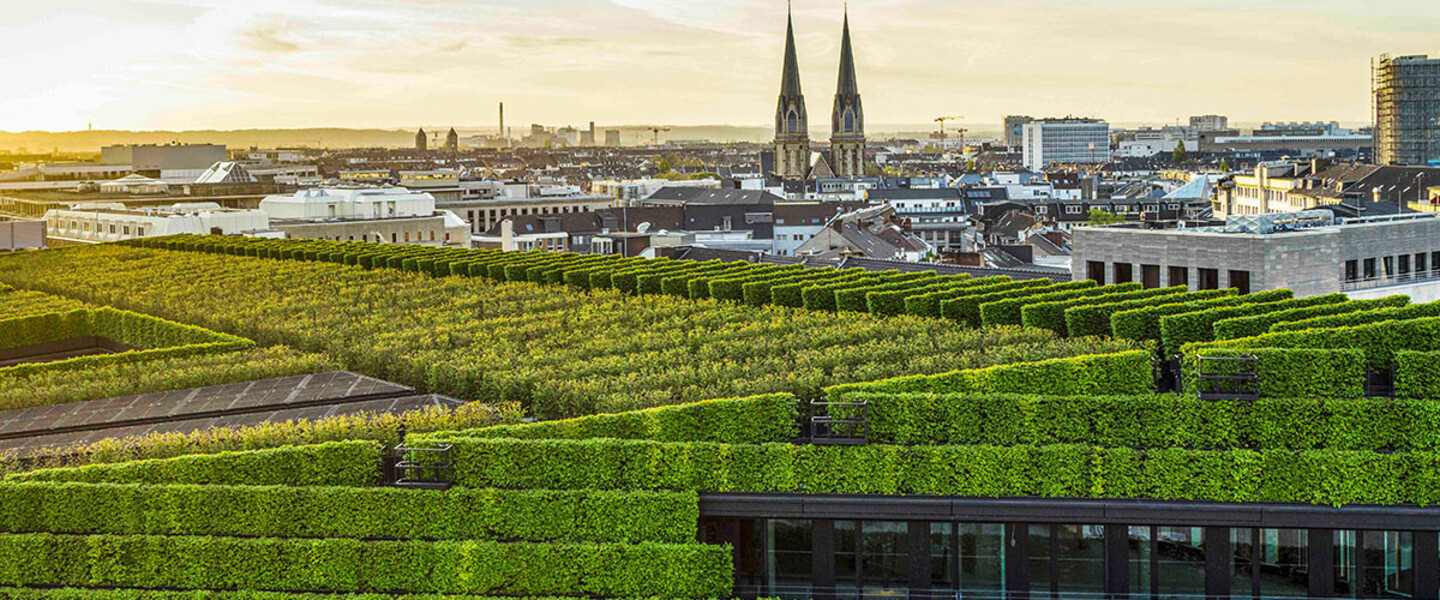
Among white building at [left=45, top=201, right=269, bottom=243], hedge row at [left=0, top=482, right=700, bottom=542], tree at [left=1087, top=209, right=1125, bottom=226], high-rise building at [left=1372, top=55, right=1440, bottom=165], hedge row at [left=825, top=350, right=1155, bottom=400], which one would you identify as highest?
high-rise building at [left=1372, top=55, right=1440, bottom=165]

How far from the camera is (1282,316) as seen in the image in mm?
31625

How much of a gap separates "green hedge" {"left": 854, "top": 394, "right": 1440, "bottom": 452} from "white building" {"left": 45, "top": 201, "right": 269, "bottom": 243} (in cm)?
7447

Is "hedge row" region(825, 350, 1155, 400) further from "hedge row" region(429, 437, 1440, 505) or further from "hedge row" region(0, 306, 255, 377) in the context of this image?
"hedge row" region(0, 306, 255, 377)

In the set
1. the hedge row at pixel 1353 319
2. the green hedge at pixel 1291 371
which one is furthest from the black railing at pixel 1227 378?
the hedge row at pixel 1353 319

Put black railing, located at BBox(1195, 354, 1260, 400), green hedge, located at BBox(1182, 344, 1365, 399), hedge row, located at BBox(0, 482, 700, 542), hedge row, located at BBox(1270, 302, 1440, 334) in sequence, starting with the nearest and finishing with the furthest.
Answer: hedge row, located at BBox(0, 482, 700, 542)
black railing, located at BBox(1195, 354, 1260, 400)
green hedge, located at BBox(1182, 344, 1365, 399)
hedge row, located at BBox(1270, 302, 1440, 334)

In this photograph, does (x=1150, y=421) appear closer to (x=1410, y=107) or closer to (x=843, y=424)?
(x=843, y=424)

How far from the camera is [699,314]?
39.8 m

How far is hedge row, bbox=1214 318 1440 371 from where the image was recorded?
2823 cm

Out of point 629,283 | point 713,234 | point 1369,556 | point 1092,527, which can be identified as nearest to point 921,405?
point 1092,527

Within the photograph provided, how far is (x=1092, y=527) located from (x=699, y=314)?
1674 cm

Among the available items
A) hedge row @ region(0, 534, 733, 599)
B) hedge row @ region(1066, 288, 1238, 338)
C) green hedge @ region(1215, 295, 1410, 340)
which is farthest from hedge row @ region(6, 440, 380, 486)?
green hedge @ region(1215, 295, 1410, 340)

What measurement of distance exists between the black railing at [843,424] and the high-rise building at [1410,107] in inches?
6893

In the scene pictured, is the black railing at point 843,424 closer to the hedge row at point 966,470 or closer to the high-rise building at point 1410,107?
the hedge row at point 966,470

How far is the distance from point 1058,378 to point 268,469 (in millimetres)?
14071
